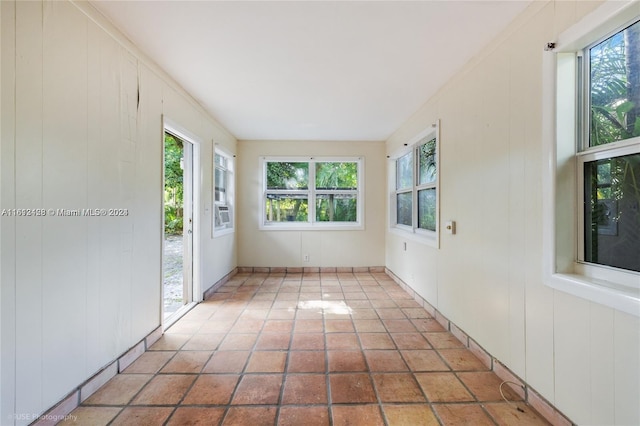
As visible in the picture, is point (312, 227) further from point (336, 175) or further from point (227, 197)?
point (227, 197)

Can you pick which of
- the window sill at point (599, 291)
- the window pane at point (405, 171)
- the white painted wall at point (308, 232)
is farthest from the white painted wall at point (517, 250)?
the white painted wall at point (308, 232)

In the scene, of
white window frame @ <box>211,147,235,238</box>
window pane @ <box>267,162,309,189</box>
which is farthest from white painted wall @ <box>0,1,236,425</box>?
window pane @ <box>267,162,309,189</box>

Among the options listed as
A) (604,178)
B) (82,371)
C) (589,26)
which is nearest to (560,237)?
(604,178)

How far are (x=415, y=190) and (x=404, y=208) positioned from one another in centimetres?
67

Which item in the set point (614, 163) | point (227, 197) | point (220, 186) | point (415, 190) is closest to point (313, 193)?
point (227, 197)

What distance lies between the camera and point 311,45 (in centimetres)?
195

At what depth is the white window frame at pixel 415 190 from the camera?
2.75 m

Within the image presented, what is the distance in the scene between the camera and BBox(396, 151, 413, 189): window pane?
3865mm

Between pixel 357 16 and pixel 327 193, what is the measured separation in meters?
3.37

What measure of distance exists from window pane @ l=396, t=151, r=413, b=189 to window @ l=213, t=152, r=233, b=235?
284 cm

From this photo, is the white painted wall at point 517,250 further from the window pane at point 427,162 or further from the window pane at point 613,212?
the window pane at point 427,162

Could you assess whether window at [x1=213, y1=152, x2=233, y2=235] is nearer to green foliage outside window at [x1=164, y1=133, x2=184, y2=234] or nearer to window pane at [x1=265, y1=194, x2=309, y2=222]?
Result: window pane at [x1=265, y1=194, x2=309, y2=222]

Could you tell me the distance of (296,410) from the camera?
150 cm

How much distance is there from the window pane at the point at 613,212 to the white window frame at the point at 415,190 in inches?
54.8
